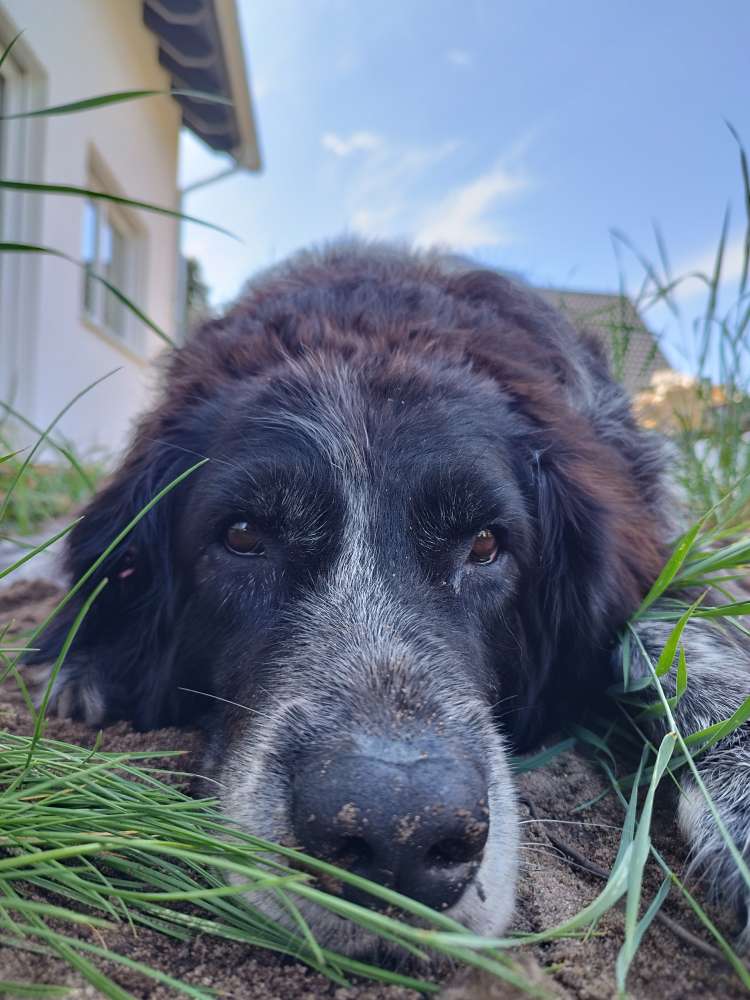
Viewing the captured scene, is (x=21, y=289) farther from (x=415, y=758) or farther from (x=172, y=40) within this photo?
(x=415, y=758)

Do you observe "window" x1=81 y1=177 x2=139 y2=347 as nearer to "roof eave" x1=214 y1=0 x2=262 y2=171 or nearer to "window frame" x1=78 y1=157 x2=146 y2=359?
"window frame" x1=78 y1=157 x2=146 y2=359

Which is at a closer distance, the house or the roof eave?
the house

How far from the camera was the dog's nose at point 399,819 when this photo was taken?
128 centimetres

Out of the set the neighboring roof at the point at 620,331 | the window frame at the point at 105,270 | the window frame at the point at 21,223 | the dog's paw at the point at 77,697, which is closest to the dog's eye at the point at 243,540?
the dog's paw at the point at 77,697

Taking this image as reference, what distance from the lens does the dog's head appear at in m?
1.42

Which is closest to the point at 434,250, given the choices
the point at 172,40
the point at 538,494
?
the point at 538,494

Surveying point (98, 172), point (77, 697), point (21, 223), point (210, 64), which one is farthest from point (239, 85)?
point (77, 697)

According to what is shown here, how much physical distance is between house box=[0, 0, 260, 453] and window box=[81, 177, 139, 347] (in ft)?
0.09

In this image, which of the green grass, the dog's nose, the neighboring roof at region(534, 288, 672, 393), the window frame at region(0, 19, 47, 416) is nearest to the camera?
the green grass

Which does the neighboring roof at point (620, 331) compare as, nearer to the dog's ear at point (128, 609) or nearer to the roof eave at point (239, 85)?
the dog's ear at point (128, 609)

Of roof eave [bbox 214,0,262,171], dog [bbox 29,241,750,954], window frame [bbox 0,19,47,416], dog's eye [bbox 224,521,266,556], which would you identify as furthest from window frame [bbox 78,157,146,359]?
dog's eye [bbox 224,521,266,556]

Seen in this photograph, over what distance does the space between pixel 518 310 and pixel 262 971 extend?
2.59 metres

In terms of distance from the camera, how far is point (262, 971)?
1309mm

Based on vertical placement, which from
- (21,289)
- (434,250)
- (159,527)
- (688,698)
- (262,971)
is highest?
(21,289)
